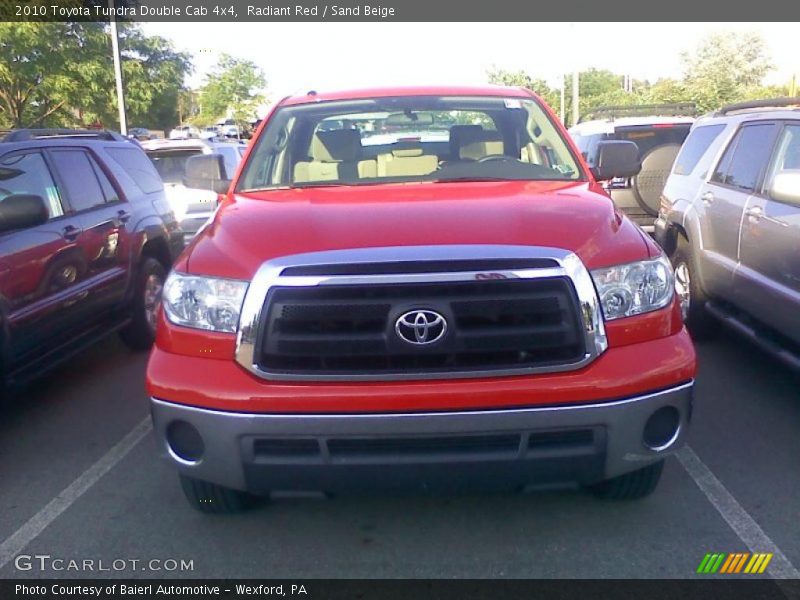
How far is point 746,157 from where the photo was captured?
589 cm

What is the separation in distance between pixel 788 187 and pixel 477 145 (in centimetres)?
176

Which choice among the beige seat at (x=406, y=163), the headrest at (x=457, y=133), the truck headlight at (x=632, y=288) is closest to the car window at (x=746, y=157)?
the headrest at (x=457, y=133)

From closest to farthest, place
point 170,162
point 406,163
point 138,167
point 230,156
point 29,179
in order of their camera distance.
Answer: point 406,163 → point 29,179 → point 138,167 → point 170,162 → point 230,156

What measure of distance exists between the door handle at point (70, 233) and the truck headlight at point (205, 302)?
252 centimetres

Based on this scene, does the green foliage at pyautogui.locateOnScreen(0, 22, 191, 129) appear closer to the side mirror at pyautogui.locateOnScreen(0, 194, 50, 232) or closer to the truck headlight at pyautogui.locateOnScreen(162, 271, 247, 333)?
the side mirror at pyautogui.locateOnScreen(0, 194, 50, 232)

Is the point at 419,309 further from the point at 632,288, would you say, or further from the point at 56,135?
the point at 56,135

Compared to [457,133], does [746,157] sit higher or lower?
lower

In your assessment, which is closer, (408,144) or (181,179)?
→ (408,144)

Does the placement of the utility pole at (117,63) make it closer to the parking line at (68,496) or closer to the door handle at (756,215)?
the parking line at (68,496)

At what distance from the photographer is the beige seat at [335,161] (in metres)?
4.55

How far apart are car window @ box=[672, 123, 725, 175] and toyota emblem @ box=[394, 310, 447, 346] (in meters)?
4.55

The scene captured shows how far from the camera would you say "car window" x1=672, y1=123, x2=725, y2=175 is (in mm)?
6790

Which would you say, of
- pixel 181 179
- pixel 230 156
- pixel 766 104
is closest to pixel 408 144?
pixel 766 104
